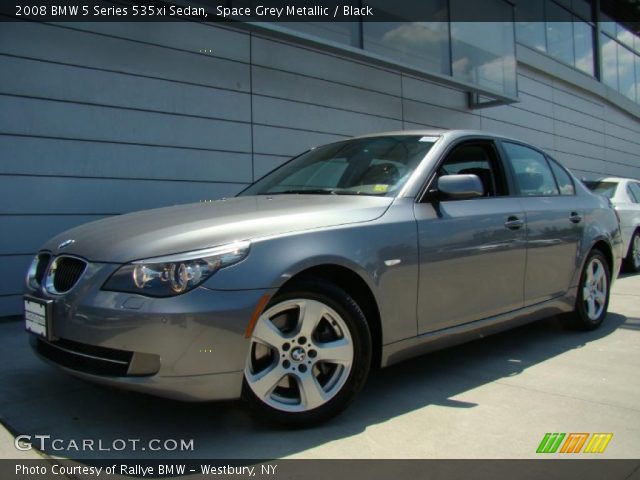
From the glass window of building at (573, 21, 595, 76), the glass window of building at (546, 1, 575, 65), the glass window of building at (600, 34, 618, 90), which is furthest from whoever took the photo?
the glass window of building at (600, 34, 618, 90)

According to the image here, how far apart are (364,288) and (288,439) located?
827mm

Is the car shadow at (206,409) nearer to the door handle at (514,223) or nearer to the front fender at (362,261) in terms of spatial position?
the front fender at (362,261)

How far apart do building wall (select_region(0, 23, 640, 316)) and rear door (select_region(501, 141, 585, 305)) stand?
396 centimetres

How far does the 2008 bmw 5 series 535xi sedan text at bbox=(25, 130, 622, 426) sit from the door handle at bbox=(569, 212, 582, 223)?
17.2 inches

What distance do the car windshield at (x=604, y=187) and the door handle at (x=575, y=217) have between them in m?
4.54

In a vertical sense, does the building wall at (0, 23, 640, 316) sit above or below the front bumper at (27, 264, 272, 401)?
above

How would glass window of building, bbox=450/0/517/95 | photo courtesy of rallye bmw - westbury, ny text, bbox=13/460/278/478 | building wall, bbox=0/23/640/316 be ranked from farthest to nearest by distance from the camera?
glass window of building, bbox=450/0/517/95 → building wall, bbox=0/23/640/316 → photo courtesy of rallye bmw - westbury, ny text, bbox=13/460/278/478

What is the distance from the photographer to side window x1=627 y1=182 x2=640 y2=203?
28.9ft

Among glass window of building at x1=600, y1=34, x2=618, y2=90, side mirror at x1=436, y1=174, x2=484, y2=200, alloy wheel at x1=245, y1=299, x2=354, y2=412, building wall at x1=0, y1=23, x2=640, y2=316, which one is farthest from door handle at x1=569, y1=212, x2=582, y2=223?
glass window of building at x1=600, y1=34, x2=618, y2=90

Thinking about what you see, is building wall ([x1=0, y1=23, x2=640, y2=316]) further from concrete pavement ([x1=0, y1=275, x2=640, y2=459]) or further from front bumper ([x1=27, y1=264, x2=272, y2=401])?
front bumper ([x1=27, y1=264, x2=272, y2=401])

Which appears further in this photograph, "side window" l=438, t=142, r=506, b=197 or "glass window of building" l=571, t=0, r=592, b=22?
"glass window of building" l=571, t=0, r=592, b=22

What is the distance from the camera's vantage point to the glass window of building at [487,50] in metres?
9.95

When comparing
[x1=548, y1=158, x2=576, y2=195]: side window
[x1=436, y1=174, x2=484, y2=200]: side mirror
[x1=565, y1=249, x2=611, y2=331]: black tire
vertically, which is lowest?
[x1=565, y1=249, x2=611, y2=331]: black tire

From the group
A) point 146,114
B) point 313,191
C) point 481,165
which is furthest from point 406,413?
point 146,114
